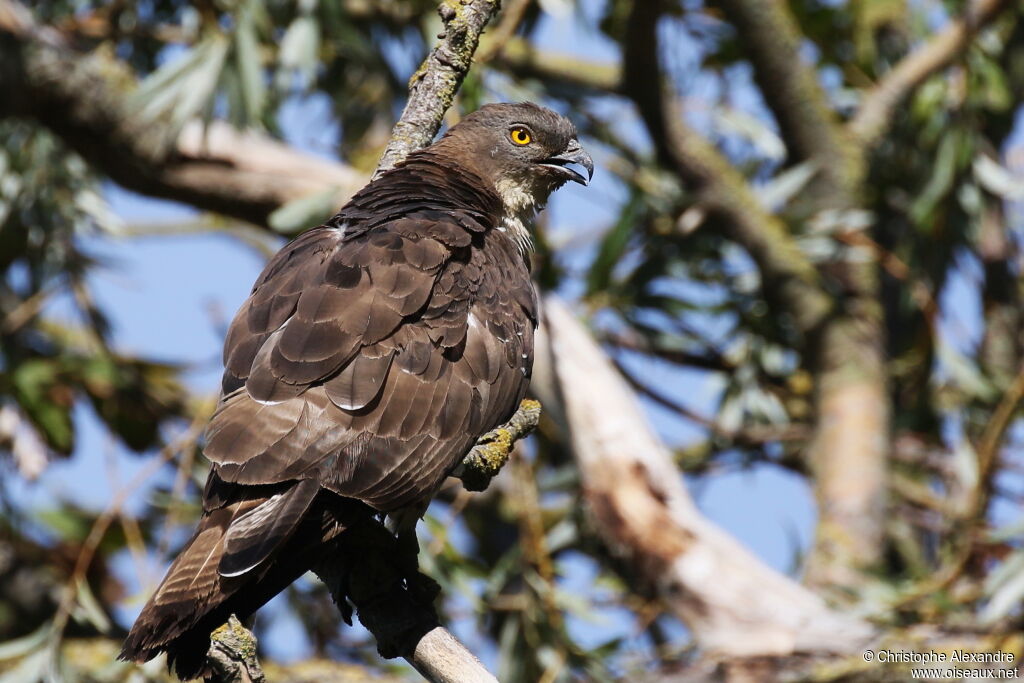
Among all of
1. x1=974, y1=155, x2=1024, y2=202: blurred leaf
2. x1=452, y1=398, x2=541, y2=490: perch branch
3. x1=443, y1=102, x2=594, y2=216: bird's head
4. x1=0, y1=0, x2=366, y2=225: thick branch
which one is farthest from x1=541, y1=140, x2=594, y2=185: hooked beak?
x1=974, y1=155, x2=1024, y2=202: blurred leaf

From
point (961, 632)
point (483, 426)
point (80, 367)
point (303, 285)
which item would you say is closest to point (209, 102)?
point (80, 367)

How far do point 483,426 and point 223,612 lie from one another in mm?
1020

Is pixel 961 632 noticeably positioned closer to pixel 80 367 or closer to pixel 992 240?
pixel 992 240

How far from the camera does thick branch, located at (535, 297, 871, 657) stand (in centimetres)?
588

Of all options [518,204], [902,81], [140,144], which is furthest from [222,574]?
[902,81]

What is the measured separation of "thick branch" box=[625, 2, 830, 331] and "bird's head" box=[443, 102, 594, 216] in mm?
2388

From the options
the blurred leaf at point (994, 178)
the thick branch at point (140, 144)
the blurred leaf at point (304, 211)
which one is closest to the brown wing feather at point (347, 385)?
the blurred leaf at point (304, 211)

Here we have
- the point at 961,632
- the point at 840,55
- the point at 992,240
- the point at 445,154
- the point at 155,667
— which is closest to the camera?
the point at 445,154

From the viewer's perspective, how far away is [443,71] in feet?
13.7

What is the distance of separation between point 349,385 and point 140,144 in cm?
420

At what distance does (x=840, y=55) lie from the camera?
9.09m

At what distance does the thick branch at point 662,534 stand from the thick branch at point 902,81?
8.94 ft

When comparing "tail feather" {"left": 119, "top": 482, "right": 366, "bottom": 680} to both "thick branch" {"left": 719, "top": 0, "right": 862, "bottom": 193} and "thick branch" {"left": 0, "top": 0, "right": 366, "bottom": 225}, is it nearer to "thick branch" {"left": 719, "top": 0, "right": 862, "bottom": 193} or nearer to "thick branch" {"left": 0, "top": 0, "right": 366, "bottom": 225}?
"thick branch" {"left": 0, "top": 0, "right": 366, "bottom": 225}

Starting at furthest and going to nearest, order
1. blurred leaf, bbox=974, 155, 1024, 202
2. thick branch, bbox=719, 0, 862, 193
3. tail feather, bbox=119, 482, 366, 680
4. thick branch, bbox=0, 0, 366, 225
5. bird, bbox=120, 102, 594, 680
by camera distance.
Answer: blurred leaf, bbox=974, 155, 1024, 202 < thick branch, bbox=719, 0, 862, 193 < thick branch, bbox=0, 0, 366, 225 < bird, bbox=120, 102, 594, 680 < tail feather, bbox=119, 482, 366, 680
